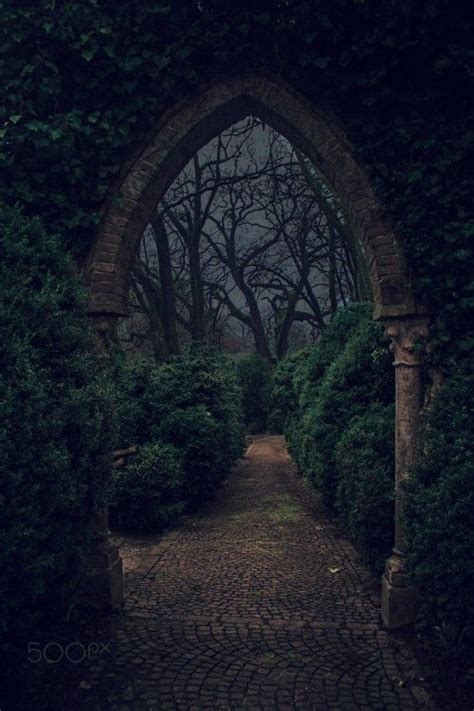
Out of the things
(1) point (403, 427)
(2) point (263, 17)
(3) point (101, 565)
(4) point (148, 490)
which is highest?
(2) point (263, 17)

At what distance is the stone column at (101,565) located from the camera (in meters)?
4.59

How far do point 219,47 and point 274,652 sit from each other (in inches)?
191

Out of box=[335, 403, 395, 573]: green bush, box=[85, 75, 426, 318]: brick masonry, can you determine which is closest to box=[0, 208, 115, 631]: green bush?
box=[85, 75, 426, 318]: brick masonry

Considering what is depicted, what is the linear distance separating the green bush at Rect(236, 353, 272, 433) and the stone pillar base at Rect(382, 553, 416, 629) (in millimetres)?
14832

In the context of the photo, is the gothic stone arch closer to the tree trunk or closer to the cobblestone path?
the cobblestone path

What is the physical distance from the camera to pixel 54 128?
13.9ft

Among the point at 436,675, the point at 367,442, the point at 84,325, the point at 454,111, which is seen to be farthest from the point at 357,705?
the point at 454,111

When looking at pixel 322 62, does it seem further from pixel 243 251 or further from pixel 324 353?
pixel 243 251

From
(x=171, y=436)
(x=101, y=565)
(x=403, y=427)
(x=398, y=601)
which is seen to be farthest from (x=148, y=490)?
(x=403, y=427)

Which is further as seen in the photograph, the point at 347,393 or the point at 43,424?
the point at 347,393

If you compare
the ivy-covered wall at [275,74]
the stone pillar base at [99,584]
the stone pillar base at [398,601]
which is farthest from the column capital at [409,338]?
the stone pillar base at [99,584]

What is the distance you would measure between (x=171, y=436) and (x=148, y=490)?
125 centimetres

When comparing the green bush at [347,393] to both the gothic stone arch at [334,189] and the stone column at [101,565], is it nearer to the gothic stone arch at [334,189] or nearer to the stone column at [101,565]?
the gothic stone arch at [334,189]

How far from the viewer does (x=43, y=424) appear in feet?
10.7
